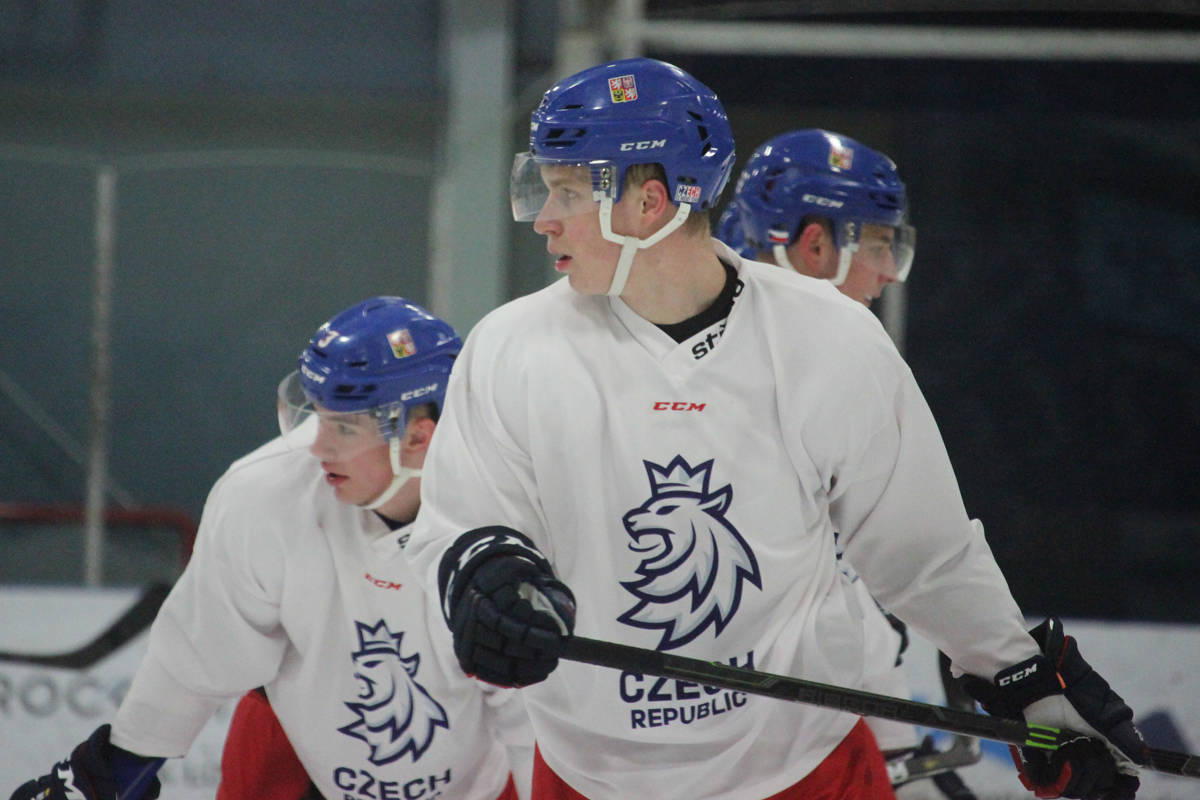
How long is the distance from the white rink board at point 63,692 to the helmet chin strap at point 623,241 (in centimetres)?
247

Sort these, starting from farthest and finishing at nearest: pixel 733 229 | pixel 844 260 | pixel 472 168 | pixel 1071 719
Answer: pixel 472 168, pixel 733 229, pixel 844 260, pixel 1071 719

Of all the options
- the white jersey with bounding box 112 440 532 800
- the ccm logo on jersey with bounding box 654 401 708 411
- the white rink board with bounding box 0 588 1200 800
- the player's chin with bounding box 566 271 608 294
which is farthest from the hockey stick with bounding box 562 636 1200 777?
the white rink board with bounding box 0 588 1200 800

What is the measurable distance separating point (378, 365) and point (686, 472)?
31.7 inches

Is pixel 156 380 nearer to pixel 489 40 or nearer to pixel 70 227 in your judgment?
pixel 70 227

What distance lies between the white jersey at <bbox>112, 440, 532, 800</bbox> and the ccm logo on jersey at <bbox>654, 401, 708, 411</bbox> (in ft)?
2.26

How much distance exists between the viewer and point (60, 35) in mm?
7176

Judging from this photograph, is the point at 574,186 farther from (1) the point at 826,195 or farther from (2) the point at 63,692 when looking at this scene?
(2) the point at 63,692

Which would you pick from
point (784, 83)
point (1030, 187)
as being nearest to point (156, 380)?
point (784, 83)

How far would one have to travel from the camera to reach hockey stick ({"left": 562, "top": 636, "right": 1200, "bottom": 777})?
1.59m

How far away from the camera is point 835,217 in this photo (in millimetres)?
2699

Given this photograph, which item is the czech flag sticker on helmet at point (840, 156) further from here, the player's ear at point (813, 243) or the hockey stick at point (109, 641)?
the hockey stick at point (109, 641)

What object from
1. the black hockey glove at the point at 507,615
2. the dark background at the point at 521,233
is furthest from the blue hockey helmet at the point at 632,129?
the dark background at the point at 521,233

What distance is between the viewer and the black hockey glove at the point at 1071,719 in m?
1.78

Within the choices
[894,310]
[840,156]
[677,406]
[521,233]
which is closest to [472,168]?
[521,233]
